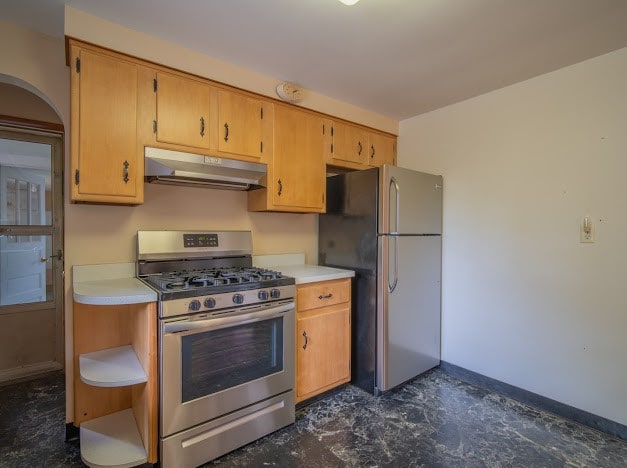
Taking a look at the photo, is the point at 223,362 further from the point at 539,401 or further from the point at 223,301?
the point at 539,401

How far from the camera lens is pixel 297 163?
2.51m

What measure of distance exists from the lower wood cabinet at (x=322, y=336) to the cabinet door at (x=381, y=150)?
51.3 inches

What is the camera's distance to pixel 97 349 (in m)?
1.93

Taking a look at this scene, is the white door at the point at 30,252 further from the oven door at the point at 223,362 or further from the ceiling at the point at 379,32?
the oven door at the point at 223,362

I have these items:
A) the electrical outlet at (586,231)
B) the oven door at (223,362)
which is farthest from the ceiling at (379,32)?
the oven door at (223,362)

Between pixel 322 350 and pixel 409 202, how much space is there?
1.32 metres

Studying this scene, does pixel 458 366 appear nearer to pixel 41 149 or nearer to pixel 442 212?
pixel 442 212

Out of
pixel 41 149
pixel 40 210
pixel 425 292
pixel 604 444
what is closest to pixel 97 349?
pixel 40 210

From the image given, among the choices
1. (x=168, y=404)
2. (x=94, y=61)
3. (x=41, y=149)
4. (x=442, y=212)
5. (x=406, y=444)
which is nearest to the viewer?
(x=168, y=404)

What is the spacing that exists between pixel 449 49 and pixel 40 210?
3394mm

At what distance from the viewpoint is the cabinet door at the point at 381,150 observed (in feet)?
10.1

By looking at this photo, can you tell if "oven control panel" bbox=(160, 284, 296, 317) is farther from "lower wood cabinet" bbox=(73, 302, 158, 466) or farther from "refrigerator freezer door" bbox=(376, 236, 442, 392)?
"refrigerator freezer door" bbox=(376, 236, 442, 392)

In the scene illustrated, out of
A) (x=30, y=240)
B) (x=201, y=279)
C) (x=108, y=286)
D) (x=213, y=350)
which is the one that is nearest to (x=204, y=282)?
(x=201, y=279)

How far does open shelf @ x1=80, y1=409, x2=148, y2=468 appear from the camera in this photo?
1558mm
